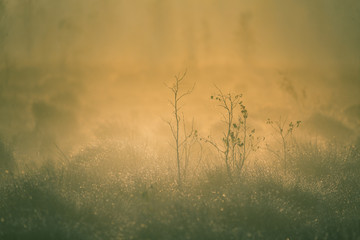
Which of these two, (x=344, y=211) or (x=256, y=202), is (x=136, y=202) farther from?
(x=344, y=211)

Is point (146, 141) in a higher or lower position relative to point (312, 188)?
higher

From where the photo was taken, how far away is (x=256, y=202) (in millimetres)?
10812

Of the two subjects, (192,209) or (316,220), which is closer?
(192,209)

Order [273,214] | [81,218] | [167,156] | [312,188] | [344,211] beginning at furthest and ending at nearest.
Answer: [167,156]
[312,188]
[344,211]
[273,214]
[81,218]

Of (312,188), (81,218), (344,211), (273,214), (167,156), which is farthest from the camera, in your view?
(167,156)

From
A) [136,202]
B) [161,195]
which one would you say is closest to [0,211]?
[136,202]

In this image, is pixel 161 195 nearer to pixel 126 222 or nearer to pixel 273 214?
pixel 126 222

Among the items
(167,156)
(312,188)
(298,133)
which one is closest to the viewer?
(312,188)

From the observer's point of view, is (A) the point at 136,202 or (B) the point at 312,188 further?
(B) the point at 312,188

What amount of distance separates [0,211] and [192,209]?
17.9 ft

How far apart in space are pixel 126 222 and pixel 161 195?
1.97m

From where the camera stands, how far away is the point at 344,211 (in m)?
11.6

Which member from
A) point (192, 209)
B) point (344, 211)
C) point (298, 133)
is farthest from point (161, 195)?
point (298, 133)

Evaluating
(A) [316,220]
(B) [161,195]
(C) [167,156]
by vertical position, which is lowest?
(A) [316,220]
